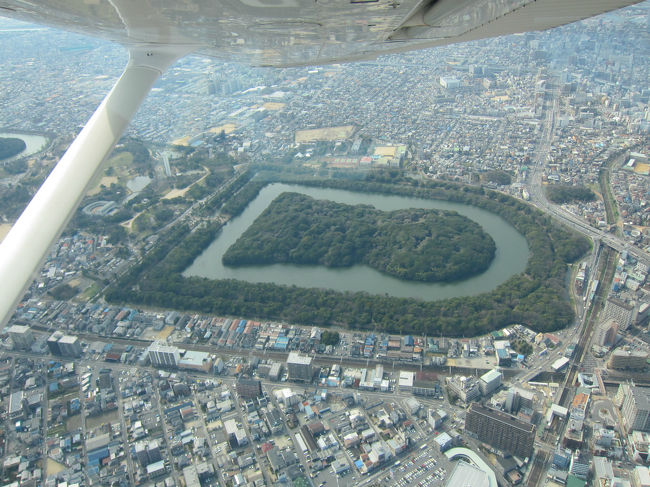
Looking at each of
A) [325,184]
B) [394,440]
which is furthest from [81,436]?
[325,184]

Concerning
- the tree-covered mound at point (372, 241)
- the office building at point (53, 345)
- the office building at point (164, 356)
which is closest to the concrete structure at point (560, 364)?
the tree-covered mound at point (372, 241)

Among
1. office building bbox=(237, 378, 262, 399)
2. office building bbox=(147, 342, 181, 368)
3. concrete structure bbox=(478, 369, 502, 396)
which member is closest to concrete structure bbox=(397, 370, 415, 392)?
concrete structure bbox=(478, 369, 502, 396)

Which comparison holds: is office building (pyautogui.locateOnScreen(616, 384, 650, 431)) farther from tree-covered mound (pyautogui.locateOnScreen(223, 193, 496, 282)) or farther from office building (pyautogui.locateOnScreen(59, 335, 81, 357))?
office building (pyautogui.locateOnScreen(59, 335, 81, 357))

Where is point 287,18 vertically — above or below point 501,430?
above

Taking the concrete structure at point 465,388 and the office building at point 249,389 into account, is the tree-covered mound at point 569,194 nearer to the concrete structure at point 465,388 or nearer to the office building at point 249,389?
the concrete structure at point 465,388

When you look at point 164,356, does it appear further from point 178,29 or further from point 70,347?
point 178,29

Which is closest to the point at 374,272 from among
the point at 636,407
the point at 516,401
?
the point at 516,401
